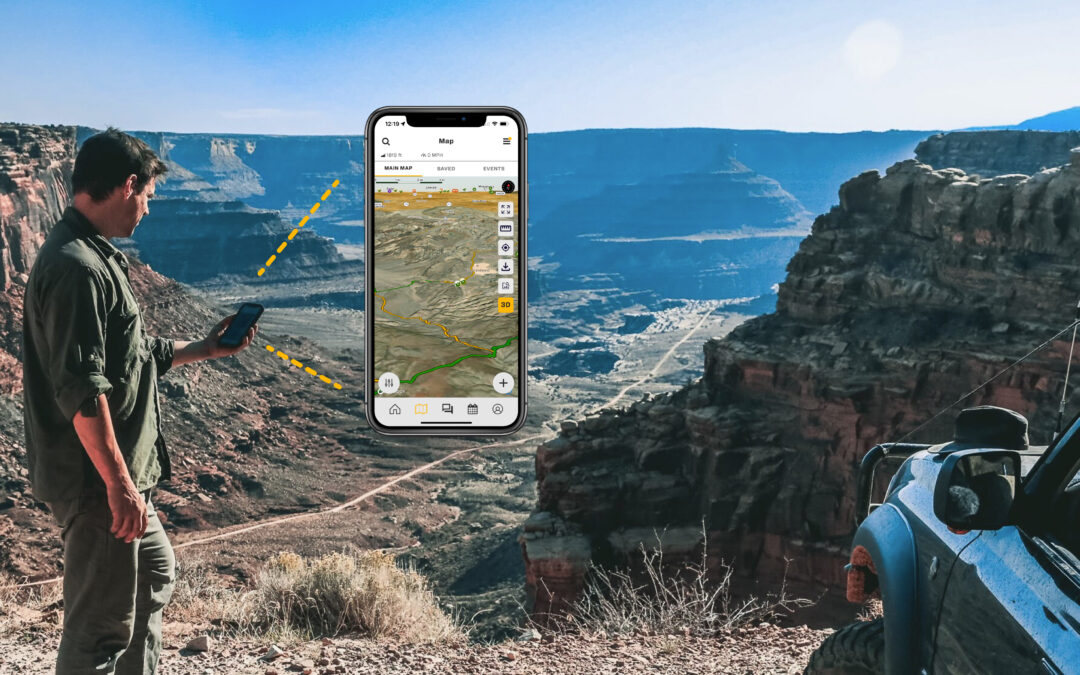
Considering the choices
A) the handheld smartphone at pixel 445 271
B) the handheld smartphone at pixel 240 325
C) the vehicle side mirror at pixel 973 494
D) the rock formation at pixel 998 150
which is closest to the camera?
the vehicle side mirror at pixel 973 494

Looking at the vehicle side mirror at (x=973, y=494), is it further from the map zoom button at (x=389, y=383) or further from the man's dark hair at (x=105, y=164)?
the man's dark hair at (x=105, y=164)

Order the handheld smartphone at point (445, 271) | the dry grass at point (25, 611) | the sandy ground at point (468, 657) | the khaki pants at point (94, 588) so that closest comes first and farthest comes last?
1. the khaki pants at point (94, 588)
2. the handheld smartphone at point (445, 271)
3. the sandy ground at point (468, 657)
4. the dry grass at point (25, 611)

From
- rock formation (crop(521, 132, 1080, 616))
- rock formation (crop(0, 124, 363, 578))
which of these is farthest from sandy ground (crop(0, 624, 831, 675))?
rock formation (crop(0, 124, 363, 578))

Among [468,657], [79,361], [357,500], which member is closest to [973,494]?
[79,361]

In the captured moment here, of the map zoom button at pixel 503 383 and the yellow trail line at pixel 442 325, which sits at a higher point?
the yellow trail line at pixel 442 325

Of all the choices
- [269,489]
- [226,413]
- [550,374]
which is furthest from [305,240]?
[269,489]

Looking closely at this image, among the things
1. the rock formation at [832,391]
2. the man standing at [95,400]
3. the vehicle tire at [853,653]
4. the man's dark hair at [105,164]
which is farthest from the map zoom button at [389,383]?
the rock formation at [832,391]

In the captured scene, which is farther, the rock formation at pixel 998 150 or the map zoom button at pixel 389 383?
the rock formation at pixel 998 150

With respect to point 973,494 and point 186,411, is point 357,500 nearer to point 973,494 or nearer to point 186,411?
point 186,411
